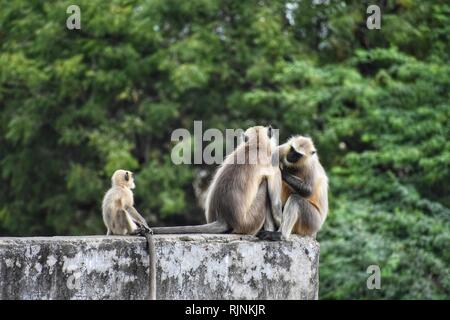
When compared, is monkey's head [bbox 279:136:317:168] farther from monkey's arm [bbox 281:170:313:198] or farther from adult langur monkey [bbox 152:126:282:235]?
adult langur monkey [bbox 152:126:282:235]

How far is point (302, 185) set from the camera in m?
6.22

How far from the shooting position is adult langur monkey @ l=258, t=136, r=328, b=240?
6.15 metres

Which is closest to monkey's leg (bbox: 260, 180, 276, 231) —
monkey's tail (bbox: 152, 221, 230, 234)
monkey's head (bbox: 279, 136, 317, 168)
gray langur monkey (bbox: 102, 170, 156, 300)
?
monkey's tail (bbox: 152, 221, 230, 234)

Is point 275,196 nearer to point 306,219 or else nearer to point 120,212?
point 306,219

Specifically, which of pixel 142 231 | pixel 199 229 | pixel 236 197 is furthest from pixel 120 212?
pixel 142 231

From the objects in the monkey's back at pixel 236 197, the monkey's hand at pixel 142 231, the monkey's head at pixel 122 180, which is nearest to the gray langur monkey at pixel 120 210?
the monkey's head at pixel 122 180


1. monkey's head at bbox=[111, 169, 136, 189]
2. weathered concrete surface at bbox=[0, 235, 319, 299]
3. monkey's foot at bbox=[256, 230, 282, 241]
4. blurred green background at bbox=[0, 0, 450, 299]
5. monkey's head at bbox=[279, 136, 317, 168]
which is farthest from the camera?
blurred green background at bbox=[0, 0, 450, 299]

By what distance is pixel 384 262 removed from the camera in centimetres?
1015

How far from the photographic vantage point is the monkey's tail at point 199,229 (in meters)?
5.21

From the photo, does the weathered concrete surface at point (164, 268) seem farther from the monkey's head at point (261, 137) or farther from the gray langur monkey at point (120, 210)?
the monkey's head at point (261, 137)

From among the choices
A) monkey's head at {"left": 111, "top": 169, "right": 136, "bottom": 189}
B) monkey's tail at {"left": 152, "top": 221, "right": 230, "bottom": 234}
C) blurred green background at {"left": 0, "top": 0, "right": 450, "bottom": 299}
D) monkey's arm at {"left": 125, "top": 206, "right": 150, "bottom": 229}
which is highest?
blurred green background at {"left": 0, "top": 0, "right": 450, "bottom": 299}
